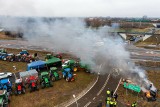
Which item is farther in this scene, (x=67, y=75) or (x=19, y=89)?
(x=67, y=75)

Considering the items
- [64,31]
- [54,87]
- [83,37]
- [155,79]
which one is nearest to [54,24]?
[64,31]

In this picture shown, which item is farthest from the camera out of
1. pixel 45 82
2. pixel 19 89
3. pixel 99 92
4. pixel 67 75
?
pixel 67 75

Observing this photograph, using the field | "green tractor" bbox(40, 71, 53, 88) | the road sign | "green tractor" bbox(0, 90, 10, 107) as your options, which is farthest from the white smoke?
"green tractor" bbox(0, 90, 10, 107)

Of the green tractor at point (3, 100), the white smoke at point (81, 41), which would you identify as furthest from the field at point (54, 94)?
the white smoke at point (81, 41)

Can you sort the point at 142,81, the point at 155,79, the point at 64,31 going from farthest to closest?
1. the point at 64,31
2. the point at 155,79
3. the point at 142,81

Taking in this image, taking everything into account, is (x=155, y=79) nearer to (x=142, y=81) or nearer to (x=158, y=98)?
(x=142, y=81)

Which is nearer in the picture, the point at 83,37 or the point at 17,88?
the point at 17,88

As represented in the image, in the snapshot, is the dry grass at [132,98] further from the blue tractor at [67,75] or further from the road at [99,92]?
the blue tractor at [67,75]

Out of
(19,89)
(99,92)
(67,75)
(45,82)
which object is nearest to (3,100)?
(19,89)

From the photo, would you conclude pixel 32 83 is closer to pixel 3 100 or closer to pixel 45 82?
pixel 45 82
